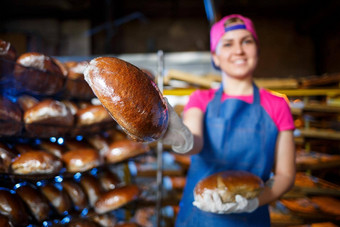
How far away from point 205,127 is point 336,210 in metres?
2.09

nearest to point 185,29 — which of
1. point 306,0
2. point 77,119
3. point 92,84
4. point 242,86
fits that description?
point 306,0

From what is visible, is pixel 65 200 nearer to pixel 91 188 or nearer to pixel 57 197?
pixel 57 197

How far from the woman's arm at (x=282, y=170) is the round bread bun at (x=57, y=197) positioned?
3.33ft

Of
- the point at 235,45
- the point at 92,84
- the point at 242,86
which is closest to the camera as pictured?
the point at 92,84

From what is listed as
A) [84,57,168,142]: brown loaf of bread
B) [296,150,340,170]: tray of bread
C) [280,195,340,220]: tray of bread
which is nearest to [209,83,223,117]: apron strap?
[84,57,168,142]: brown loaf of bread

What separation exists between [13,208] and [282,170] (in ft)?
4.36

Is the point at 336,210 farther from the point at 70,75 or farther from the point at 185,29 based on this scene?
the point at 185,29

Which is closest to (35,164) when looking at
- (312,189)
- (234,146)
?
(234,146)

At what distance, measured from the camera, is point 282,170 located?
4.22 feet

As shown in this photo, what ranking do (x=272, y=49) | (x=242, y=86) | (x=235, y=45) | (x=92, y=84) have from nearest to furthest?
(x=92, y=84), (x=235, y=45), (x=242, y=86), (x=272, y=49)

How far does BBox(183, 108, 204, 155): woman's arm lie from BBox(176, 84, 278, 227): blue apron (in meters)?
0.08

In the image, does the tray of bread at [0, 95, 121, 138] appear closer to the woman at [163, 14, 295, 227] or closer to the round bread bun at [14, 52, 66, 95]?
the round bread bun at [14, 52, 66, 95]

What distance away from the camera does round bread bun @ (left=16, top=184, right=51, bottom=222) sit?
0.97m

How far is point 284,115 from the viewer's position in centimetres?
136
